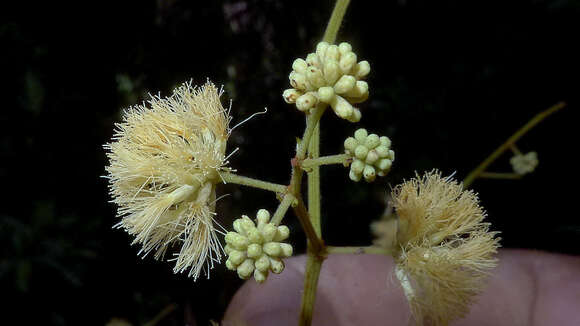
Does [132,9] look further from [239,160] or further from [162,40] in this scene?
[239,160]

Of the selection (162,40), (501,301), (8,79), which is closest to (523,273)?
(501,301)

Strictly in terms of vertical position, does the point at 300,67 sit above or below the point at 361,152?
above

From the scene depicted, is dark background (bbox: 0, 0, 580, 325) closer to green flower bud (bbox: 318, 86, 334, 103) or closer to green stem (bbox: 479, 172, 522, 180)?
green stem (bbox: 479, 172, 522, 180)

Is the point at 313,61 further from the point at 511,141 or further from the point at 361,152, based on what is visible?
the point at 511,141

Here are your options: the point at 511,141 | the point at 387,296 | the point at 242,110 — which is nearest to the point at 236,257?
the point at 387,296

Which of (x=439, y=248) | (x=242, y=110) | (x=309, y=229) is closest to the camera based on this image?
(x=309, y=229)

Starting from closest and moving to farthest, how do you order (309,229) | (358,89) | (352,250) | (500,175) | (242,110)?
(358,89), (309,229), (352,250), (500,175), (242,110)

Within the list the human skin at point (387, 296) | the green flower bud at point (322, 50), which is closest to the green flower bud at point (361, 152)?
the green flower bud at point (322, 50)

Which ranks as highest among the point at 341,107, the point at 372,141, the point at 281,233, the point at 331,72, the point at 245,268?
the point at 331,72
